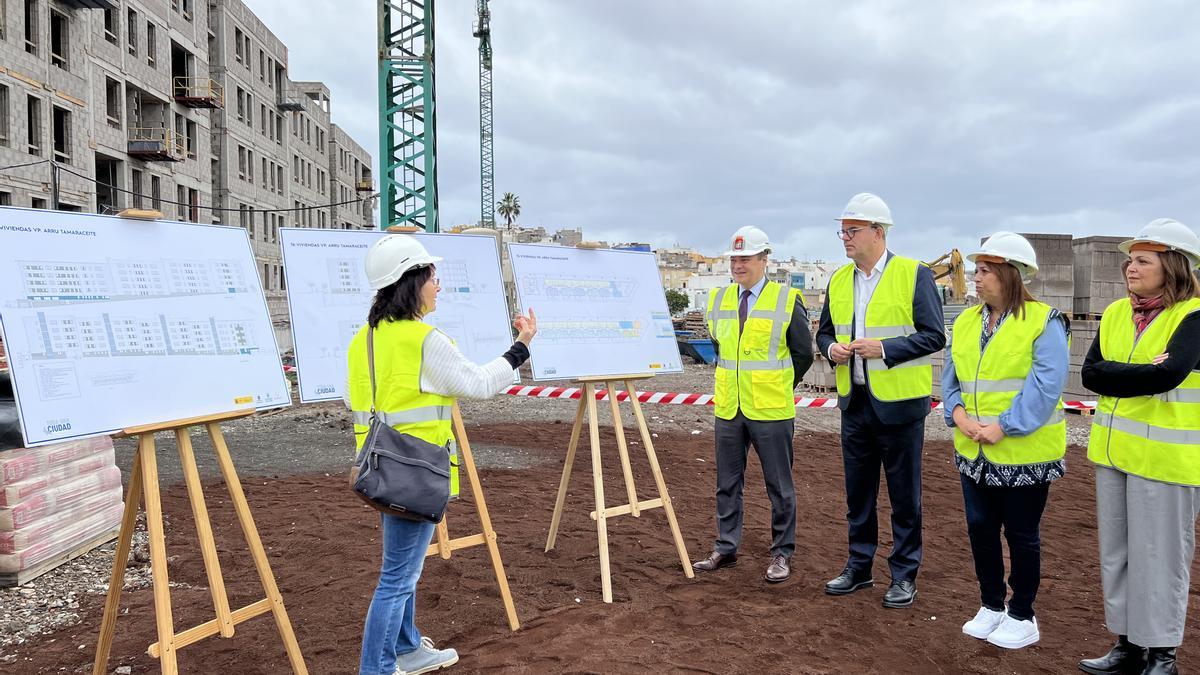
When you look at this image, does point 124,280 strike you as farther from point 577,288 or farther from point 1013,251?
point 1013,251

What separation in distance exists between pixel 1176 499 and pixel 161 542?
4491mm

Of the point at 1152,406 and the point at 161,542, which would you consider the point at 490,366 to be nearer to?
the point at 161,542

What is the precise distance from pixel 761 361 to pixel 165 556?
3.53 meters

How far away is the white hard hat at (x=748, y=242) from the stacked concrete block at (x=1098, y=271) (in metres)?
10.3

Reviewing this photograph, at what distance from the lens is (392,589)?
3488mm

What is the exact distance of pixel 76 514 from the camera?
5656mm

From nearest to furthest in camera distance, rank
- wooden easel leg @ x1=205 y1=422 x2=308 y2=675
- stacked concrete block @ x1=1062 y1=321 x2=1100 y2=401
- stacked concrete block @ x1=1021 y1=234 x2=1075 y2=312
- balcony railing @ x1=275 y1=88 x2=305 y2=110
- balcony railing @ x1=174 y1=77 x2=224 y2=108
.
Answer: wooden easel leg @ x1=205 y1=422 x2=308 y2=675
stacked concrete block @ x1=1062 y1=321 x2=1100 y2=401
stacked concrete block @ x1=1021 y1=234 x2=1075 y2=312
balcony railing @ x1=174 y1=77 x2=224 y2=108
balcony railing @ x1=275 y1=88 x2=305 y2=110

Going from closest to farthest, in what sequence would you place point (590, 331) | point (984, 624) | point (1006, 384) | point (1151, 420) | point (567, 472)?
point (1151, 420)
point (1006, 384)
point (984, 624)
point (590, 331)
point (567, 472)

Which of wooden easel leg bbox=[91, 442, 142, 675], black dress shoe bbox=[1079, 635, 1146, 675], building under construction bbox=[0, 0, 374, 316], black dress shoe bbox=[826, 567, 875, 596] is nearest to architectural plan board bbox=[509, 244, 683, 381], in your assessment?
black dress shoe bbox=[826, 567, 875, 596]

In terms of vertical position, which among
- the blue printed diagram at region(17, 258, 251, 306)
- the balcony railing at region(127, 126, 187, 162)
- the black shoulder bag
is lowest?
the black shoulder bag

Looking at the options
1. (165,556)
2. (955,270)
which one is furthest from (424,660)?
(955,270)

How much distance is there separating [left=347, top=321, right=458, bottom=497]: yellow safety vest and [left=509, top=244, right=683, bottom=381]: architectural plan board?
5.12 ft

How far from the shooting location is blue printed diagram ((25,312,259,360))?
3.29 metres

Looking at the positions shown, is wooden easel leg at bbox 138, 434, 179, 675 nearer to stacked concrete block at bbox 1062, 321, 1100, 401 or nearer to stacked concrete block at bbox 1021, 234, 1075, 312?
stacked concrete block at bbox 1062, 321, 1100, 401
